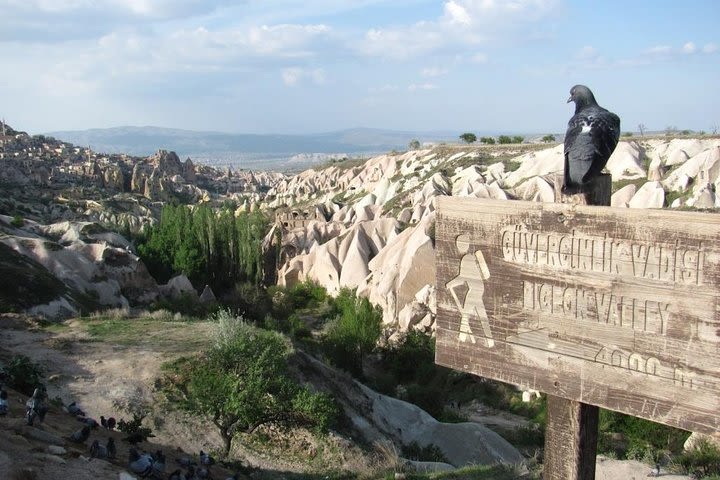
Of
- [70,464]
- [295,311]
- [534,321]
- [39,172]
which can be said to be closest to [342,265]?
[295,311]

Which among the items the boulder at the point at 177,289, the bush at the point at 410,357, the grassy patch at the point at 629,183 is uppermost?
the grassy patch at the point at 629,183

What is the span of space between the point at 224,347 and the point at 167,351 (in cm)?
Answer: 272

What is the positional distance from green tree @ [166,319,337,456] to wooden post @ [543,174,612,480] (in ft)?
18.4

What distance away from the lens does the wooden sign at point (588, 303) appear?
2.23m

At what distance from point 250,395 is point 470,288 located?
5792 mm

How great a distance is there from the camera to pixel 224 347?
949 cm

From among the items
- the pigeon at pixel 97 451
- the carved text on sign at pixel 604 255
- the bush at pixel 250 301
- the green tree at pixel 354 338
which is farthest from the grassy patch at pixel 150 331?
the carved text on sign at pixel 604 255

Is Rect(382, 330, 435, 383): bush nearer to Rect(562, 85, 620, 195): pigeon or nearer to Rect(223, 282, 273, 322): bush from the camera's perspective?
Rect(223, 282, 273, 322): bush

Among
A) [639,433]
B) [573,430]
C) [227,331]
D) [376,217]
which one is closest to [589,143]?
[573,430]

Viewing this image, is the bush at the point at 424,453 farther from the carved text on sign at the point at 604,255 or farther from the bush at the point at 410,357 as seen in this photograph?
the carved text on sign at the point at 604,255

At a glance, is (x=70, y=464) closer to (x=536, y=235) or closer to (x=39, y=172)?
(x=536, y=235)

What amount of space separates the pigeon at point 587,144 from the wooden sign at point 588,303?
172 mm

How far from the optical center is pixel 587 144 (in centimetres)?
272

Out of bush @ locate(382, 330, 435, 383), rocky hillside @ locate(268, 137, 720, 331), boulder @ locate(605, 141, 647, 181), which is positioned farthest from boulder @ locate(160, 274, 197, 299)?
boulder @ locate(605, 141, 647, 181)
